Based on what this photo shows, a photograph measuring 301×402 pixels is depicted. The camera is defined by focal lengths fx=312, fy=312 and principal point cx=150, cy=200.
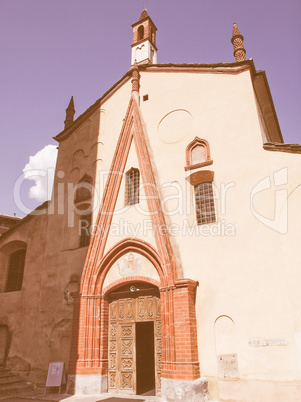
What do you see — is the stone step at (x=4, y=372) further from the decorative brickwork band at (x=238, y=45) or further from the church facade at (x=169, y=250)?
the decorative brickwork band at (x=238, y=45)

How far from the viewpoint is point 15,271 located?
15820 mm

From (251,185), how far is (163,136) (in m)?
4.40

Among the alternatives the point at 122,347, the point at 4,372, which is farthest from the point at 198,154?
the point at 4,372

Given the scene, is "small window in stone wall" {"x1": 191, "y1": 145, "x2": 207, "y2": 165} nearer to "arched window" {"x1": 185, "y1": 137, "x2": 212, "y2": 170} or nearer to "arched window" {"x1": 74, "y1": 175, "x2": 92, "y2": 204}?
"arched window" {"x1": 185, "y1": 137, "x2": 212, "y2": 170}

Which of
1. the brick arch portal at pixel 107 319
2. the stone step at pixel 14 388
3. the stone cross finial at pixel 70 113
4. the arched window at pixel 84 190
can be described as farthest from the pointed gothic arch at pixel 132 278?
the stone cross finial at pixel 70 113

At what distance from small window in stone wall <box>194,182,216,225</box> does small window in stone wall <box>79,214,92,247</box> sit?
5.11m

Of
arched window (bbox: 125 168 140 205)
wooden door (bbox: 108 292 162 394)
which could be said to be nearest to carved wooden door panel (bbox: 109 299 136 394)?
wooden door (bbox: 108 292 162 394)

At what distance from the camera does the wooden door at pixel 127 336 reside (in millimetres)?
10359

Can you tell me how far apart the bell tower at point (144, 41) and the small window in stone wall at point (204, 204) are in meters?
8.47

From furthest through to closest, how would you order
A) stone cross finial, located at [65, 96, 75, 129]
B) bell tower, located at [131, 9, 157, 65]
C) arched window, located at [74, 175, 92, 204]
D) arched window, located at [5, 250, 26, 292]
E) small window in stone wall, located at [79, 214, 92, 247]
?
stone cross finial, located at [65, 96, 75, 129]
bell tower, located at [131, 9, 157, 65]
arched window, located at [5, 250, 26, 292]
arched window, located at [74, 175, 92, 204]
small window in stone wall, located at [79, 214, 92, 247]

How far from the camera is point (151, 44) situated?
667 inches

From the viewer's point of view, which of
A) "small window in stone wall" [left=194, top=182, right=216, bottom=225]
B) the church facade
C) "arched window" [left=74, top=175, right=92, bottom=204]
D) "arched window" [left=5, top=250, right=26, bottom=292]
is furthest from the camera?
"arched window" [left=5, top=250, right=26, bottom=292]

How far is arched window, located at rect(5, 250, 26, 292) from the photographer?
610 inches

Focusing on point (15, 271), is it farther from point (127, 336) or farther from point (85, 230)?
point (127, 336)
